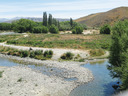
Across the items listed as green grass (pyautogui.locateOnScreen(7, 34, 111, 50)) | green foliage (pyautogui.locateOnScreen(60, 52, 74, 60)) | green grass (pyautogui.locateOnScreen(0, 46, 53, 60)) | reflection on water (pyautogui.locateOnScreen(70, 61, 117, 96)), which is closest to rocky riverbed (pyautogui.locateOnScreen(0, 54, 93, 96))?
reflection on water (pyautogui.locateOnScreen(70, 61, 117, 96))

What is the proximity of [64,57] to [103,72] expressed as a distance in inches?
489

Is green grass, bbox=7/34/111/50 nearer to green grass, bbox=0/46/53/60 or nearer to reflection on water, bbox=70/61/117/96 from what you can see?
green grass, bbox=0/46/53/60

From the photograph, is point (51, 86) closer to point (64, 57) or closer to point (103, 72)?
point (103, 72)

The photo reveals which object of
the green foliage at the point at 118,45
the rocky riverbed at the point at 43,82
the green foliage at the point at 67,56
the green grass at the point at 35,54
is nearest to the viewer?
the rocky riverbed at the point at 43,82

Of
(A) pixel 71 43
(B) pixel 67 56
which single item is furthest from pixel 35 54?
(A) pixel 71 43

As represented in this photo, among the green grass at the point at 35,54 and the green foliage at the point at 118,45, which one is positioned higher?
the green foliage at the point at 118,45

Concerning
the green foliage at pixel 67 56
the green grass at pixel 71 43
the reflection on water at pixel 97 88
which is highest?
the green grass at pixel 71 43

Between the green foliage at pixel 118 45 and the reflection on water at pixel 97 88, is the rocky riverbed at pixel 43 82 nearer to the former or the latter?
the reflection on water at pixel 97 88

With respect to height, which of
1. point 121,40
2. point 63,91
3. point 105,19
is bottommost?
point 63,91

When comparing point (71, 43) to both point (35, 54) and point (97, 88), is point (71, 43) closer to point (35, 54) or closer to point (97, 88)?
point (35, 54)

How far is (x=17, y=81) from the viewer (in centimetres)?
2242

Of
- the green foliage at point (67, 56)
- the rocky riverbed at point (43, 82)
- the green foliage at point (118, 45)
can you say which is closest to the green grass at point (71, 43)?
the green foliage at point (67, 56)

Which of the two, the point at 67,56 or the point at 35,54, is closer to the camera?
the point at 67,56

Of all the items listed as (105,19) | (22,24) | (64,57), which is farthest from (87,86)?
(105,19)
